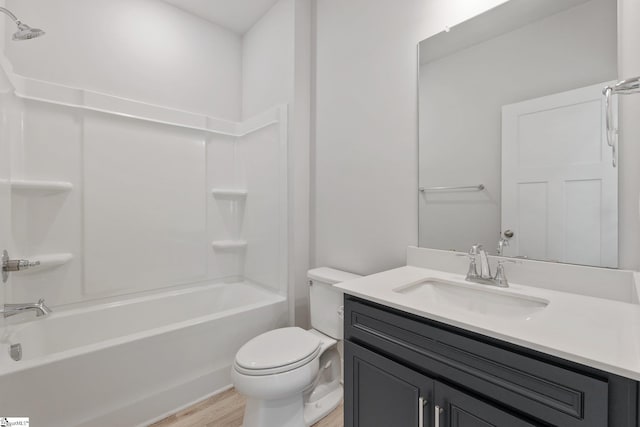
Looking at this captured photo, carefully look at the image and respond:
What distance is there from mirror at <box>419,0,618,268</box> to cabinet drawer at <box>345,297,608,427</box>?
1.97 feet

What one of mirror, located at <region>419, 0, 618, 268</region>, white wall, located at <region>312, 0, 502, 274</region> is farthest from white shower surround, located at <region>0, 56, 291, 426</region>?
mirror, located at <region>419, 0, 618, 268</region>

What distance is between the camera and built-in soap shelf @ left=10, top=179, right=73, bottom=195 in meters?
1.68

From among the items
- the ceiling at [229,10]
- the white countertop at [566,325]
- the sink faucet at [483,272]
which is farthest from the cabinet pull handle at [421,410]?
the ceiling at [229,10]

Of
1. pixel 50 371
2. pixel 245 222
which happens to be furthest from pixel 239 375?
pixel 245 222

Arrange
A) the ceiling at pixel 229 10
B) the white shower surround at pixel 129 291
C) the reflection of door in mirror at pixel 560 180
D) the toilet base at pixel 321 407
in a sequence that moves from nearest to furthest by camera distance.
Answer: the reflection of door in mirror at pixel 560 180 < the white shower surround at pixel 129 291 < the toilet base at pixel 321 407 < the ceiling at pixel 229 10

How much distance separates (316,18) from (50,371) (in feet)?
8.76

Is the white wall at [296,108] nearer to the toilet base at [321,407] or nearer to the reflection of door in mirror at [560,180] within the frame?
the toilet base at [321,407]

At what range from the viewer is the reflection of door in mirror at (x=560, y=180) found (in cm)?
101

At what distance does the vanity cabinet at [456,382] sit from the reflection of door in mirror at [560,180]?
1.96 feet

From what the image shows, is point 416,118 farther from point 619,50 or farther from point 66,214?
point 66,214

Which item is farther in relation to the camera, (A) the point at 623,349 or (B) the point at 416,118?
(B) the point at 416,118

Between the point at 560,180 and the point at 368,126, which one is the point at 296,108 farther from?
the point at 560,180

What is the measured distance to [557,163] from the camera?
1.11 meters

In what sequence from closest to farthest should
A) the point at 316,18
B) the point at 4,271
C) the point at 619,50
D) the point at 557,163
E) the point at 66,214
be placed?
the point at 619,50 < the point at 557,163 < the point at 4,271 < the point at 66,214 < the point at 316,18
